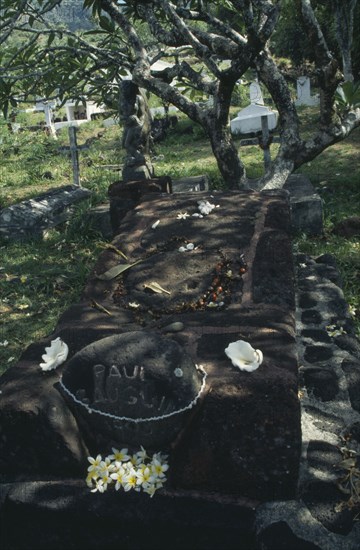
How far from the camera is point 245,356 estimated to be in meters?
2.44

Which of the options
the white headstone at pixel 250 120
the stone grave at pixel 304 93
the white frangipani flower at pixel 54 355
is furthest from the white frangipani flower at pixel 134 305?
the stone grave at pixel 304 93

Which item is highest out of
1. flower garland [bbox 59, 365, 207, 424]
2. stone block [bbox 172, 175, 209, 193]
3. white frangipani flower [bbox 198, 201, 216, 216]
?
white frangipani flower [bbox 198, 201, 216, 216]

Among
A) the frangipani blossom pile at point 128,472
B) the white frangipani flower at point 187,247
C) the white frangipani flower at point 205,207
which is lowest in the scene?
the frangipani blossom pile at point 128,472

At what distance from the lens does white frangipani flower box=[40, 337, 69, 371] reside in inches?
101

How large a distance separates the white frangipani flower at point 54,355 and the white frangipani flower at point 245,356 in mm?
730

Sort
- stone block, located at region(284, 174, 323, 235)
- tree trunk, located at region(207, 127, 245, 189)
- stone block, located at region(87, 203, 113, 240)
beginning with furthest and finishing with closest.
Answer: stone block, located at region(87, 203, 113, 240) → stone block, located at region(284, 174, 323, 235) → tree trunk, located at region(207, 127, 245, 189)

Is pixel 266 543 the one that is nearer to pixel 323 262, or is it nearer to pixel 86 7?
pixel 323 262

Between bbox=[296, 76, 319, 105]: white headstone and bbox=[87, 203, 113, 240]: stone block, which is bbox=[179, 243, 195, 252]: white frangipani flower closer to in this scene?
bbox=[87, 203, 113, 240]: stone block

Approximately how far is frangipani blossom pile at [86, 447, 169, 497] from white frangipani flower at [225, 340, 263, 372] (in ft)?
1.57

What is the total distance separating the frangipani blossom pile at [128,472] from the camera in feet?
7.41

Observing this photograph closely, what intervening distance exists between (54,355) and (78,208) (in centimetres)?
617

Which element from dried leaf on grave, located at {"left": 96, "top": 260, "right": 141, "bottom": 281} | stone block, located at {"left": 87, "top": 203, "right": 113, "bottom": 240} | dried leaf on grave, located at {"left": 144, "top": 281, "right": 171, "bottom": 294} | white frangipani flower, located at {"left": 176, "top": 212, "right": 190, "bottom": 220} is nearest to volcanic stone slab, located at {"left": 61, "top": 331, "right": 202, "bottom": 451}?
dried leaf on grave, located at {"left": 144, "top": 281, "right": 171, "bottom": 294}

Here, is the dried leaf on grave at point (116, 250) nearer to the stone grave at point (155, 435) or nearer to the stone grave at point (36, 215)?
the stone grave at point (155, 435)

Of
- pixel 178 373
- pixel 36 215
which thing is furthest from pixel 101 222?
pixel 178 373
